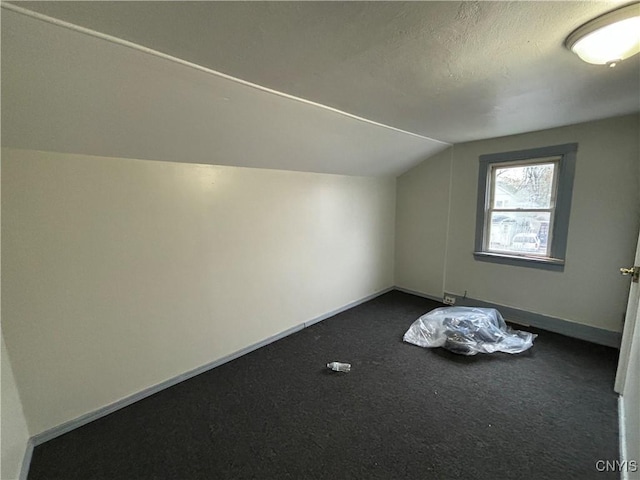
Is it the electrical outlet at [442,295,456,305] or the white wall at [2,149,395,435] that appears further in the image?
the electrical outlet at [442,295,456,305]

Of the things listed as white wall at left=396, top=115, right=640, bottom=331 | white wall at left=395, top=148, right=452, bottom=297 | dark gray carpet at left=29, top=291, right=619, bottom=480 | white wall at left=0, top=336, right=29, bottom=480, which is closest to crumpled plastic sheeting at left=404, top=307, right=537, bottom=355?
dark gray carpet at left=29, top=291, right=619, bottom=480

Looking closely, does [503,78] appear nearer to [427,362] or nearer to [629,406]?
[629,406]

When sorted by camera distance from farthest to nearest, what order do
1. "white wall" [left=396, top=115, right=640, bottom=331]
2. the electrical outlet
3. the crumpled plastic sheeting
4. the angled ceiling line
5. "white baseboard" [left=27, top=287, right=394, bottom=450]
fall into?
the electrical outlet, the crumpled plastic sheeting, "white wall" [left=396, top=115, right=640, bottom=331], "white baseboard" [left=27, top=287, right=394, bottom=450], the angled ceiling line

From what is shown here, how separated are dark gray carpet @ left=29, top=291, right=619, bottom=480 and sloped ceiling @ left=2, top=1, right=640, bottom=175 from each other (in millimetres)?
1896

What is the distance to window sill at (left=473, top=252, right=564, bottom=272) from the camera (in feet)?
9.75

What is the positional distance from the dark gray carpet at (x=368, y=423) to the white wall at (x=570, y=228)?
590mm

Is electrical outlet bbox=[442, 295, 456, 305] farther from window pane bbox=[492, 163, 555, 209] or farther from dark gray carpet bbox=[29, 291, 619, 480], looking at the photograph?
window pane bbox=[492, 163, 555, 209]

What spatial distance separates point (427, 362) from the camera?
2.57 metres

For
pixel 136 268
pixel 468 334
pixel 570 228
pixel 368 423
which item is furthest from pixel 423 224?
pixel 136 268

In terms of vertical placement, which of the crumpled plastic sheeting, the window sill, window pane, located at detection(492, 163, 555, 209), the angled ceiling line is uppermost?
the angled ceiling line

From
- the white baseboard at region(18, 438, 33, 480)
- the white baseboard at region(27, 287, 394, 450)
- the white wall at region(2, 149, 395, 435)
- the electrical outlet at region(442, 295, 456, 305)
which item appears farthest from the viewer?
the electrical outlet at region(442, 295, 456, 305)

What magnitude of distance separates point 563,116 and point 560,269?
1.57 metres

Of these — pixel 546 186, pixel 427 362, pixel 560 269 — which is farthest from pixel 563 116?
pixel 427 362

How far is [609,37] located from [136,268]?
3.00 m
